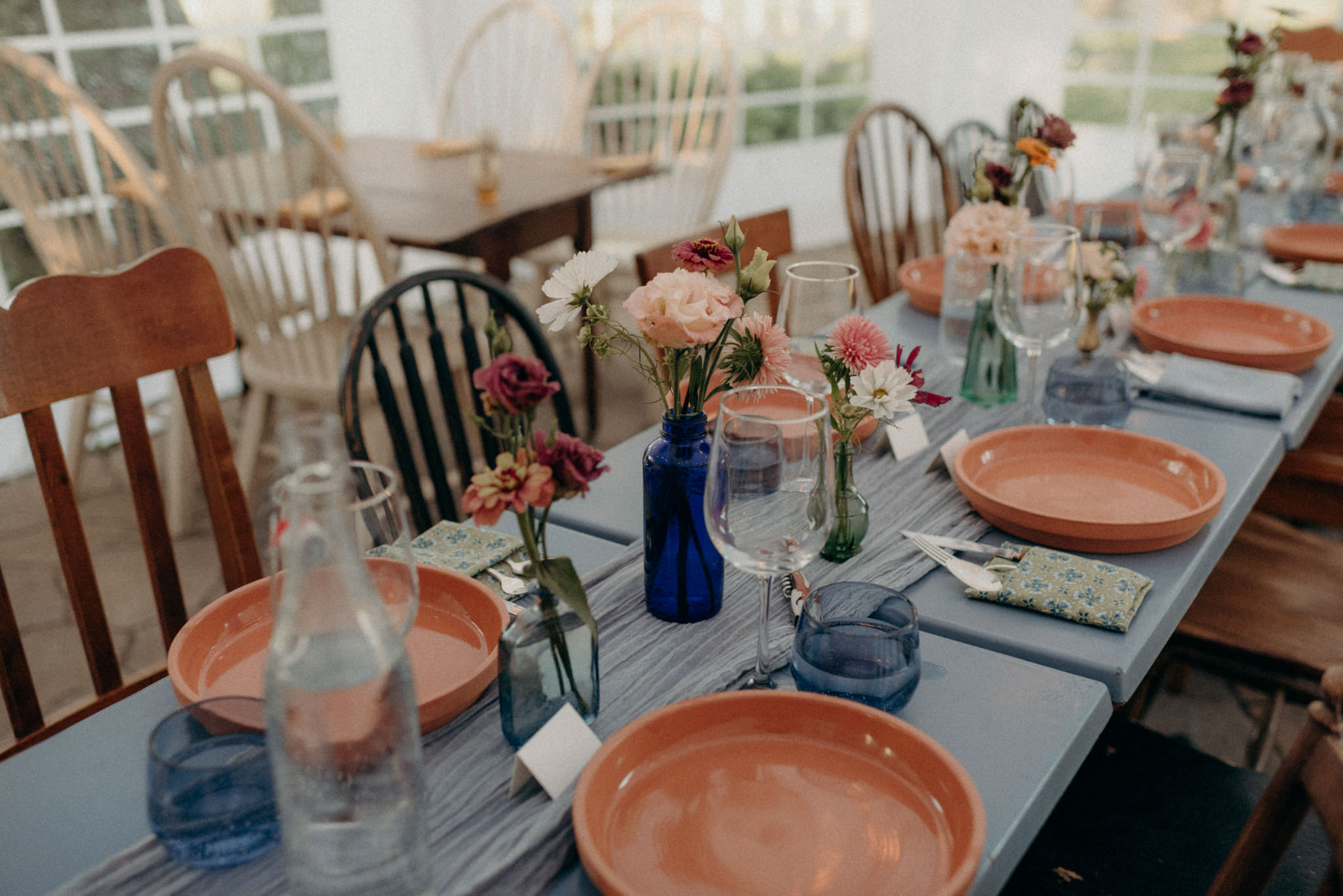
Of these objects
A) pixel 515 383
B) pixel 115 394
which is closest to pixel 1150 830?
pixel 515 383

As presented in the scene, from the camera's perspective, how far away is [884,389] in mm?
953

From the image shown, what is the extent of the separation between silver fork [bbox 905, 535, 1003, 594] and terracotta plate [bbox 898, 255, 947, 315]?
0.80m

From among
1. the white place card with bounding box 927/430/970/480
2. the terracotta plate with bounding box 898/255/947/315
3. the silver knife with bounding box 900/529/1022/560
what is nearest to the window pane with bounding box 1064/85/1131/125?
the terracotta plate with bounding box 898/255/947/315

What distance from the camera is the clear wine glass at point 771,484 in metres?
0.75

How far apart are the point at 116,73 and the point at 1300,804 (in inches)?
130

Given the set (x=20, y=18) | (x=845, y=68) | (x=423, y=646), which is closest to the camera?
(x=423, y=646)

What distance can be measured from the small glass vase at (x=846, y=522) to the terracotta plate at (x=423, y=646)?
339mm

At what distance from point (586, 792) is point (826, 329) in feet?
3.30

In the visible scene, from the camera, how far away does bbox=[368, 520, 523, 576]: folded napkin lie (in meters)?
1.04

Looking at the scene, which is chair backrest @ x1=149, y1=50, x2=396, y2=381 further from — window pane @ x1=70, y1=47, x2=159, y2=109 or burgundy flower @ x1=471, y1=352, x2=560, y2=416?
burgundy flower @ x1=471, y1=352, x2=560, y2=416

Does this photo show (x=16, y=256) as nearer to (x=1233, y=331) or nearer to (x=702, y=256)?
(x=702, y=256)

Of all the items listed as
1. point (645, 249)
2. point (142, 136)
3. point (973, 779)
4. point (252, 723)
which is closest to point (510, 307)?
point (645, 249)

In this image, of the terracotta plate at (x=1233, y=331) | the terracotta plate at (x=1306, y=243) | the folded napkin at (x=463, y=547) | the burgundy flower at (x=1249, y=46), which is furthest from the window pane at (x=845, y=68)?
the folded napkin at (x=463, y=547)

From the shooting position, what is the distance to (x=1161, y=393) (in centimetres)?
147
